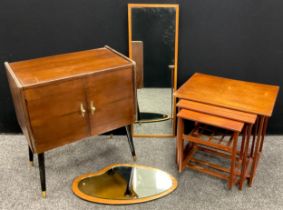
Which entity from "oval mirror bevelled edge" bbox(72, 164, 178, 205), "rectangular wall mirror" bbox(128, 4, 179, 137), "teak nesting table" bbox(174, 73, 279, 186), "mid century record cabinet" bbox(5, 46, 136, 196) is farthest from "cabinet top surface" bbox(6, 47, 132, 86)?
"oval mirror bevelled edge" bbox(72, 164, 178, 205)

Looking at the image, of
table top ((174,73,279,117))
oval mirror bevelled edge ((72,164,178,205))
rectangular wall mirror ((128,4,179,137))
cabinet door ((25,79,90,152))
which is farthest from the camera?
rectangular wall mirror ((128,4,179,137))

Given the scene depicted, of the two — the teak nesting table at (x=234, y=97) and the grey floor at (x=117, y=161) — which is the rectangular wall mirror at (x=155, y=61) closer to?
the grey floor at (x=117, y=161)

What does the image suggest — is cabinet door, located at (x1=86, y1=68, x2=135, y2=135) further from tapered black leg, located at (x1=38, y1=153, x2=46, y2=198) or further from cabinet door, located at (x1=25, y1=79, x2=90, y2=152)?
tapered black leg, located at (x1=38, y1=153, x2=46, y2=198)

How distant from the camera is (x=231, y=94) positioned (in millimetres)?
1907

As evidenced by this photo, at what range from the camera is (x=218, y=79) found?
82.1 inches

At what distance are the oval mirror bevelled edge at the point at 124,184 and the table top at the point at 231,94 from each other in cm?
57

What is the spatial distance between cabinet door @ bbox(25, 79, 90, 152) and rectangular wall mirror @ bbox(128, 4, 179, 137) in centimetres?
63

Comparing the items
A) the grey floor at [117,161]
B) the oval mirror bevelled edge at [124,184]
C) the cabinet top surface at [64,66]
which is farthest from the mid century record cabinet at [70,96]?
the oval mirror bevelled edge at [124,184]

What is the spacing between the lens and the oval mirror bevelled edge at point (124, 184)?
191 cm

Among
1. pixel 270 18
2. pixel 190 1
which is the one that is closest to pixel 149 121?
pixel 190 1

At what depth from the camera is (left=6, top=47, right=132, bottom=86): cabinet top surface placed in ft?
5.52

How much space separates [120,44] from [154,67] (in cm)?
29

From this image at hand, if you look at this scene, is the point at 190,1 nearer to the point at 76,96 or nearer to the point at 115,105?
the point at 115,105

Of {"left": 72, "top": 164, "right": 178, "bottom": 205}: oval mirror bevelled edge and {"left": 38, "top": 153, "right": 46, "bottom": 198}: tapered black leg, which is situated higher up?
{"left": 38, "top": 153, "right": 46, "bottom": 198}: tapered black leg
